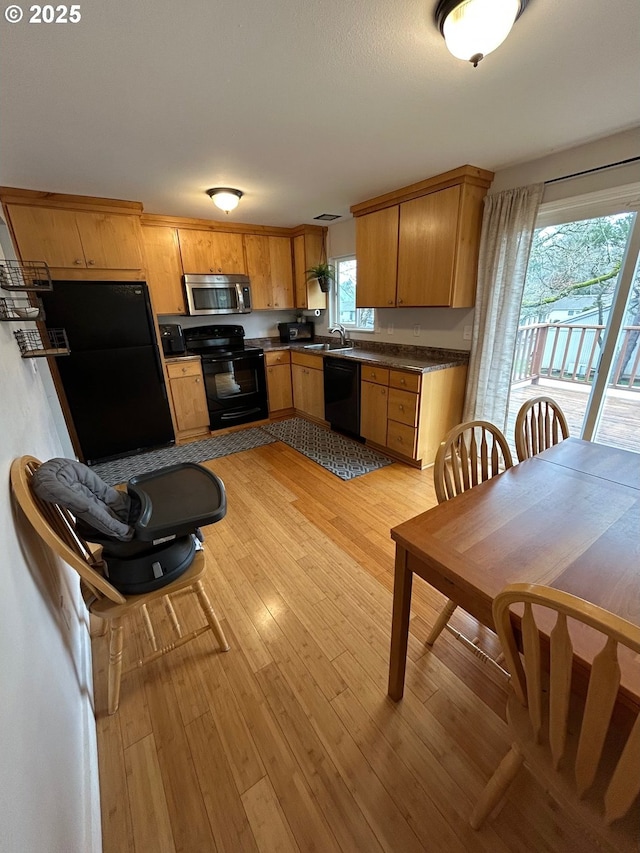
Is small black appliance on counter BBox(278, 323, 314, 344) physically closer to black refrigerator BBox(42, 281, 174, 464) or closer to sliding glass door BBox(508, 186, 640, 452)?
black refrigerator BBox(42, 281, 174, 464)

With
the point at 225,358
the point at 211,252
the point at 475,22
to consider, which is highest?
the point at 475,22

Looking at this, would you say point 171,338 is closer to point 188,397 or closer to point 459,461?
point 188,397

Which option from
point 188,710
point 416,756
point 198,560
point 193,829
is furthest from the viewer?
point 198,560

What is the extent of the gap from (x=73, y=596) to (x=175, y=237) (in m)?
3.45

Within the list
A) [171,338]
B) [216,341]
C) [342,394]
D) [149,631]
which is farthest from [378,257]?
[149,631]

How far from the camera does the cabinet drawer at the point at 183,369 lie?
364 cm

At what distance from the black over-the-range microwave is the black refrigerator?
0.59 metres

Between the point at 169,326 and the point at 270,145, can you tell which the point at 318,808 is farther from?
the point at 169,326

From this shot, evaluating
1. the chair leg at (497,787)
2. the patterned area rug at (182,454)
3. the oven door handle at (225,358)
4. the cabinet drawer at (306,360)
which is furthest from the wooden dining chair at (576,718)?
the oven door handle at (225,358)

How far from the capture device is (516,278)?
8.43 ft

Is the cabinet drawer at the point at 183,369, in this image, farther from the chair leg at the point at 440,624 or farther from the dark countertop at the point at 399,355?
the chair leg at the point at 440,624

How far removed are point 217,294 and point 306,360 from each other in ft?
4.11

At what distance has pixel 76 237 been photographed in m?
2.94

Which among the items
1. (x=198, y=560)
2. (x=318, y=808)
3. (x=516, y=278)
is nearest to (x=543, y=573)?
(x=318, y=808)
